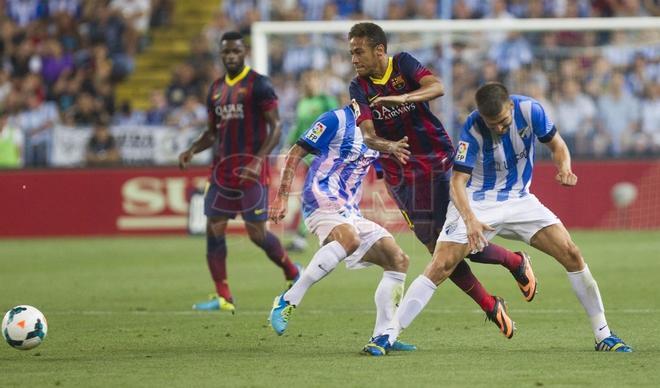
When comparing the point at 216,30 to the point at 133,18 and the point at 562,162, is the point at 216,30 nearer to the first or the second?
the point at 133,18

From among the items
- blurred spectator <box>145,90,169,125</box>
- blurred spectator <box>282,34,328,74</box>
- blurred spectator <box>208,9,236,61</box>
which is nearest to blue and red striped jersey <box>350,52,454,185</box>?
blurred spectator <box>282,34,328,74</box>

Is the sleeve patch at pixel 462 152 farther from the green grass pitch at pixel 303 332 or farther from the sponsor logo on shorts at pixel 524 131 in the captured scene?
the green grass pitch at pixel 303 332

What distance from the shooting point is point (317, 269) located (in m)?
8.70

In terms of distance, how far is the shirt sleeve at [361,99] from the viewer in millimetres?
8711

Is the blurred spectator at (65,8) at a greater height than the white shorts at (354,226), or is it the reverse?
the blurred spectator at (65,8)

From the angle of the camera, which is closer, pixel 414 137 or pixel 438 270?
pixel 438 270

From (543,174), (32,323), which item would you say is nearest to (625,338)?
(32,323)

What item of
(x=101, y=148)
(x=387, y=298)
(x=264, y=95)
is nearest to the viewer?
(x=387, y=298)

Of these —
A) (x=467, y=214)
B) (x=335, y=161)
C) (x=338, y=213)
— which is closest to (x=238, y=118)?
(x=335, y=161)

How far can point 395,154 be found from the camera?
27.8 feet

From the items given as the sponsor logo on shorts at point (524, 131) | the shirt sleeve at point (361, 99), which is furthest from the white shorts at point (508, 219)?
the shirt sleeve at point (361, 99)

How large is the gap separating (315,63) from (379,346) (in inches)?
489

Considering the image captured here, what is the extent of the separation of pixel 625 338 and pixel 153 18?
19870mm

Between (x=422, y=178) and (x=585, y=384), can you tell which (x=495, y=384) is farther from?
(x=422, y=178)
